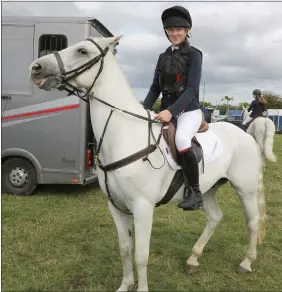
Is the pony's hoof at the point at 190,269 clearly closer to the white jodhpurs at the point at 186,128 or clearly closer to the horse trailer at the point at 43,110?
the white jodhpurs at the point at 186,128

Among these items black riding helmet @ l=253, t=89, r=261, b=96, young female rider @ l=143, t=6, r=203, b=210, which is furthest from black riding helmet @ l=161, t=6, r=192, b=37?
black riding helmet @ l=253, t=89, r=261, b=96

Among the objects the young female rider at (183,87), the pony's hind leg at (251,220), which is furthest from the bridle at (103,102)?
the pony's hind leg at (251,220)

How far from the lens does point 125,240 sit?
12.6 feet

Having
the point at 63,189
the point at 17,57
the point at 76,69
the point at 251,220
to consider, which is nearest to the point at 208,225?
the point at 251,220

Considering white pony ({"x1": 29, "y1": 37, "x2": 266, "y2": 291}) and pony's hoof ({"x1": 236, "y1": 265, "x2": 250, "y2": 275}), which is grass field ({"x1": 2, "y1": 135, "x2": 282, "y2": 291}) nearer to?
pony's hoof ({"x1": 236, "y1": 265, "x2": 250, "y2": 275})

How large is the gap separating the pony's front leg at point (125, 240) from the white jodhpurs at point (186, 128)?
911 millimetres

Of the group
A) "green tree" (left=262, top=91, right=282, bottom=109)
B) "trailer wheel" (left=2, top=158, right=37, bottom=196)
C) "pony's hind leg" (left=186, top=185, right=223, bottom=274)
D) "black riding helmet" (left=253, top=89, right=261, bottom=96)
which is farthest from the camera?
"green tree" (left=262, top=91, right=282, bottom=109)

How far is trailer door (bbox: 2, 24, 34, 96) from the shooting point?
24.3ft

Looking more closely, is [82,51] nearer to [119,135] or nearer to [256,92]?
[119,135]

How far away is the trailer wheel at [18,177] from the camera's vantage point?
782cm

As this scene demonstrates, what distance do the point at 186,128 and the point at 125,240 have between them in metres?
1.32

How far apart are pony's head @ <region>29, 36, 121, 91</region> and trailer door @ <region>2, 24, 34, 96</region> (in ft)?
14.4

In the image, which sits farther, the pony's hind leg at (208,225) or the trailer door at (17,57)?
the trailer door at (17,57)

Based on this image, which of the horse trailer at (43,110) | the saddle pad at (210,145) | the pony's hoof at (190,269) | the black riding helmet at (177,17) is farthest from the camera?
the horse trailer at (43,110)
